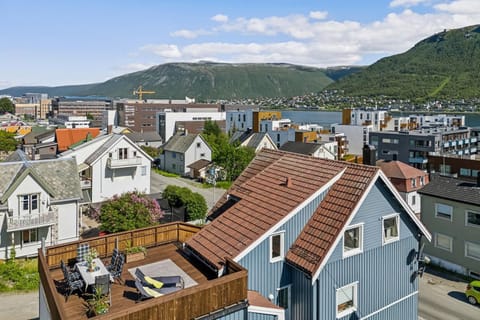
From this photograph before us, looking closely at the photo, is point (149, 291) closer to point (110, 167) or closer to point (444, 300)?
point (444, 300)

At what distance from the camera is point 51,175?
3036 cm

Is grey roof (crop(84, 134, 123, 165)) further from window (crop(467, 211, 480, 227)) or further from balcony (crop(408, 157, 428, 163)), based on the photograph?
balcony (crop(408, 157, 428, 163))

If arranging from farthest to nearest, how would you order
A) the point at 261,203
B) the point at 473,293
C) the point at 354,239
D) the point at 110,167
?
the point at 110,167 → the point at 473,293 → the point at 261,203 → the point at 354,239

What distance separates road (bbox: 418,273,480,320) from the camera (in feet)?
71.0

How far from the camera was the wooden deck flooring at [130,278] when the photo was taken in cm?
1022

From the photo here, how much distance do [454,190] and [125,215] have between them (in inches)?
1009

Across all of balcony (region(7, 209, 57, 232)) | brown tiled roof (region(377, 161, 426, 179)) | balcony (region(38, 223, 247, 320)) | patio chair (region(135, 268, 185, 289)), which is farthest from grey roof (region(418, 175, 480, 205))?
balcony (region(7, 209, 57, 232))

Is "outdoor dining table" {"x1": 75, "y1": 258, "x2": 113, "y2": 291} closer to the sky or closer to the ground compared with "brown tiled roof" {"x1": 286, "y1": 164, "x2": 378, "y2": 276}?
closer to the ground

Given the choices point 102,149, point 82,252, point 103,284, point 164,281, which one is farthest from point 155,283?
point 102,149

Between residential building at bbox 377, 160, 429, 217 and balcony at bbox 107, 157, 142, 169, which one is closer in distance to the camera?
balcony at bbox 107, 157, 142, 169

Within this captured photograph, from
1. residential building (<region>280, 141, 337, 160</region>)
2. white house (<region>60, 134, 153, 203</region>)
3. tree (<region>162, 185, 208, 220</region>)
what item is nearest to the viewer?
tree (<region>162, 185, 208, 220</region>)

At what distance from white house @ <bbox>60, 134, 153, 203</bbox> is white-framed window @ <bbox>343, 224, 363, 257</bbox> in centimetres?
3469

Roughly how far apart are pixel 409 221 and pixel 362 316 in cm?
440

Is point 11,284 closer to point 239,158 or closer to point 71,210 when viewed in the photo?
point 71,210
